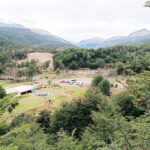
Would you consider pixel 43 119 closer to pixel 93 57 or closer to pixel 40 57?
pixel 93 57

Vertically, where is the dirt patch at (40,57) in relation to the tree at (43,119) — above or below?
above

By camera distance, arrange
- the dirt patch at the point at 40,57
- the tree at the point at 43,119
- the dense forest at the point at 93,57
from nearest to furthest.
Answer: the tree at the point at 43,119
the dense forest at the point at 93,57
the dirt patch at the point at 40,57

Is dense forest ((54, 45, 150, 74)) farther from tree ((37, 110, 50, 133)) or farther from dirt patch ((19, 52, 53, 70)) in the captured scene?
tree ((37, 110, 50, 133))

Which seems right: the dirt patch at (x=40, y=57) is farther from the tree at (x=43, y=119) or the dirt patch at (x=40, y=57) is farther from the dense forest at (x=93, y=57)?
the tree at (x=43, y=119)

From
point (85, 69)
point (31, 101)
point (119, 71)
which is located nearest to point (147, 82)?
point (31, 101)

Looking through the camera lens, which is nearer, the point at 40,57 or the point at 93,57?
the point at 93,57

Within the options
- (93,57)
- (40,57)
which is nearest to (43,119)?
(93,57)

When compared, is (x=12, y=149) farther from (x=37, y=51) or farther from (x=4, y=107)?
(x=37, y=51)

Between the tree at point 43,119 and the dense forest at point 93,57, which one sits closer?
the tree at point 43,119

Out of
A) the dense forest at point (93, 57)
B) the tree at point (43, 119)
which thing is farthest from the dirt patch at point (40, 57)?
the tree at point (43, 119)

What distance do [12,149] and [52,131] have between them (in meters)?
15.2

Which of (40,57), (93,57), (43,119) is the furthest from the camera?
(40,57)

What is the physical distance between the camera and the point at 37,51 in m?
109

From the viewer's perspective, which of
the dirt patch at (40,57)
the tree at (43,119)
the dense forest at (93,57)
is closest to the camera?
the tree at (43,119)
